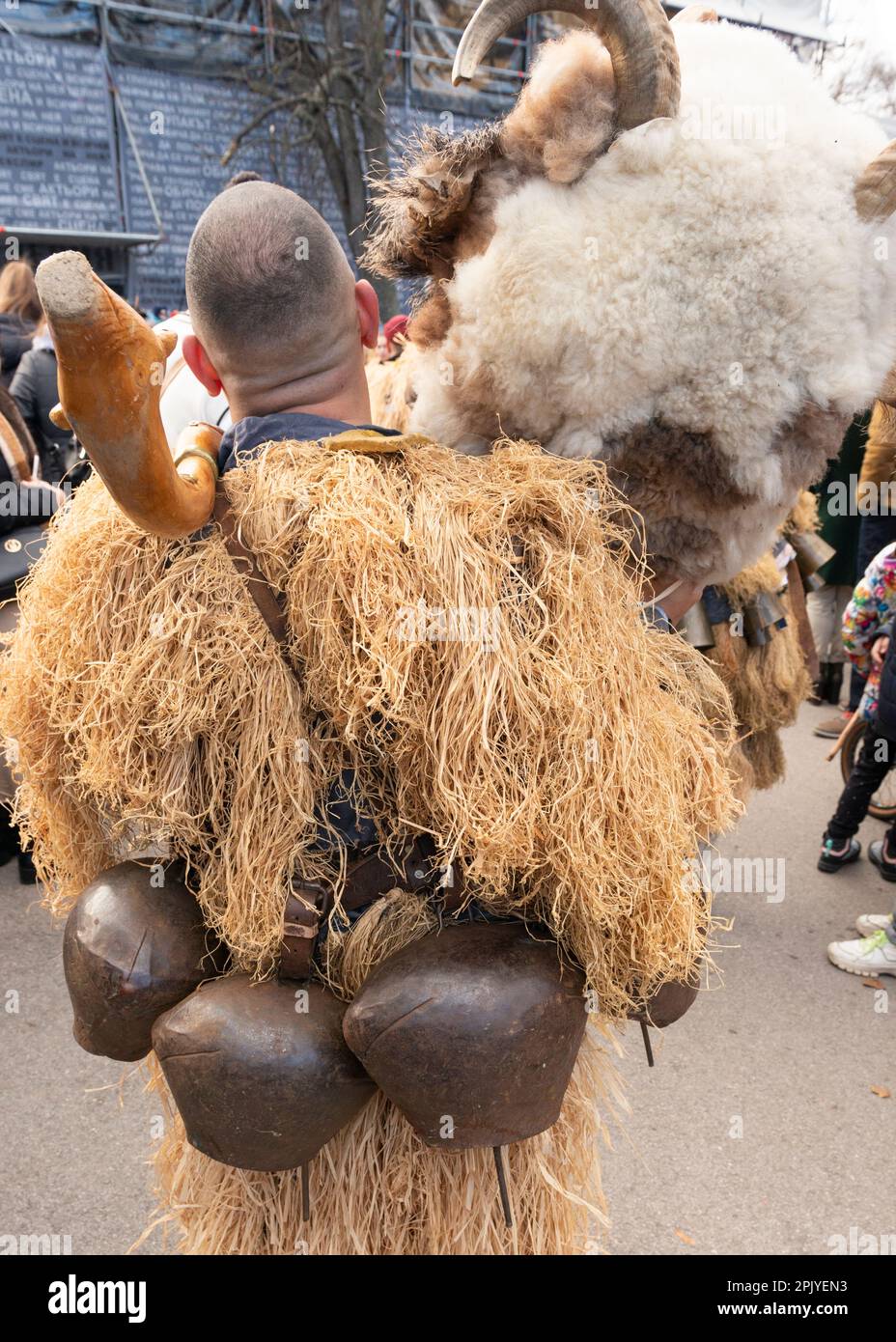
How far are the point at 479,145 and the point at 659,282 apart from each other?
29cm

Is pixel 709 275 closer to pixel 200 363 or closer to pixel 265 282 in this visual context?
pixel 265 282

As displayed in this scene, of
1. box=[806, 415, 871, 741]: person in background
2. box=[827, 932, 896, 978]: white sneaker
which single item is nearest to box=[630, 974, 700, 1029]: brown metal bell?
box=[827, 932, 896, 978]: white sneaker

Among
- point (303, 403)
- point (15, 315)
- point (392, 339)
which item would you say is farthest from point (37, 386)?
point (303, 403)

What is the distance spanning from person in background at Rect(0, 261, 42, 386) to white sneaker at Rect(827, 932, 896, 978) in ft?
15.2

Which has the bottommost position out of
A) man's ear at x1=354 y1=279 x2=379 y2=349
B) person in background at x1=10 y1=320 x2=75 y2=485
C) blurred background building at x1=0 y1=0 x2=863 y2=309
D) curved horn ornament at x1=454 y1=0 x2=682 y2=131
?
person in background at x1=10 y1=320 x2=75 y2=485

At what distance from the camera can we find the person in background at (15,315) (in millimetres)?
4676

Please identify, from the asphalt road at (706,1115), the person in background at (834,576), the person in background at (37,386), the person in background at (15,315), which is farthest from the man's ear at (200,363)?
the person in background at (15,315)

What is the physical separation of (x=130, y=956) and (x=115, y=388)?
660mm

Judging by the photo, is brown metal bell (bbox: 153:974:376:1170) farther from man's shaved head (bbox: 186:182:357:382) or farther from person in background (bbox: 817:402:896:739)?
person in background (bbox: 817:402:896:739)

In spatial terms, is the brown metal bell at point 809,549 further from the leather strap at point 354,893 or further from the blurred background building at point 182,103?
the blurred background building at point 182,103

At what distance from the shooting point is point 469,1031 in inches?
38.5

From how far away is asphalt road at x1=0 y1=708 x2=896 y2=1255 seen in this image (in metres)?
2.22

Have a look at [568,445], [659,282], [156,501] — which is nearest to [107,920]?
[156,501]

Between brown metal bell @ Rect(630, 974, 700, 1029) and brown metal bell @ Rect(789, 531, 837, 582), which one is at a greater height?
brown metal bell @ Rect(789, 531, 837, 582)
